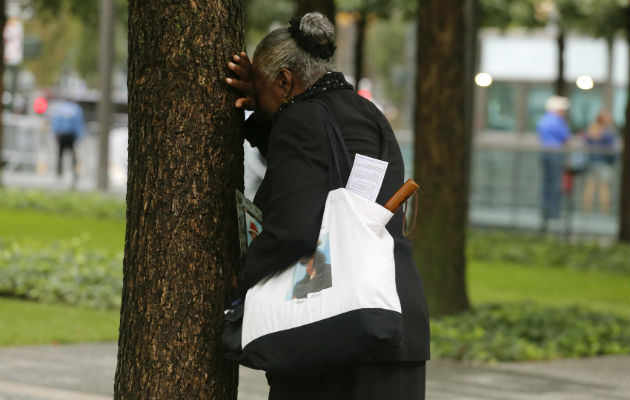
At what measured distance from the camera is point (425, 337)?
3486 mm

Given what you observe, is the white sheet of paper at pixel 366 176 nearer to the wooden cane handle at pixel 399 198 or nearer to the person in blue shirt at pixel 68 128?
the wooden cane handle at pixel 399 198

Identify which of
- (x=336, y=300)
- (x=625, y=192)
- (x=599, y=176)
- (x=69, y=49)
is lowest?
(x=336, y=300)

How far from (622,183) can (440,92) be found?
346 inches

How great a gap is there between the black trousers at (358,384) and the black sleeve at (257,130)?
0.76m

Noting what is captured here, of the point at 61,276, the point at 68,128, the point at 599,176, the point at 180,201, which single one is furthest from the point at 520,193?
the point at 180,201

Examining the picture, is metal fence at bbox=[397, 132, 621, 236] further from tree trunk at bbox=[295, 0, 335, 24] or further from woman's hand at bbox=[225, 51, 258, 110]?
woman's hand at bbox=[225, 51, 258, 110]

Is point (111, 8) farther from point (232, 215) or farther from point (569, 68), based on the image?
point (569, 68)

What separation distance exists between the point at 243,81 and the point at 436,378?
3.98m

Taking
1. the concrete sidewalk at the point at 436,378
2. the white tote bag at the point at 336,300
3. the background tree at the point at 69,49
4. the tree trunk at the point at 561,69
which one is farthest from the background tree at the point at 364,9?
the white tote bag at the point at 336,300

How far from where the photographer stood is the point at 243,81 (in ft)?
12.2

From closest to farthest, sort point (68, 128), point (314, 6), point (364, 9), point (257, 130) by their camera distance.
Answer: point (257, 130) < point (314, 6) < point (364, 9) < point (68, 128)

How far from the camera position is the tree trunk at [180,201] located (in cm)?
369

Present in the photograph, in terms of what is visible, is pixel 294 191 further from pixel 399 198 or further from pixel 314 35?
pixel 314 35

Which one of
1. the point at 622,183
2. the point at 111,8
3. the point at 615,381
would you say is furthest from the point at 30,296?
the point at 111,8
